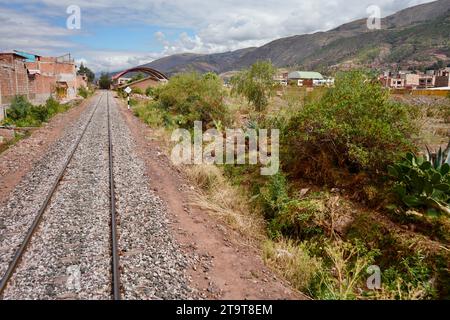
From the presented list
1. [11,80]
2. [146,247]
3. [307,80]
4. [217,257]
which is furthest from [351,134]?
[307,80]

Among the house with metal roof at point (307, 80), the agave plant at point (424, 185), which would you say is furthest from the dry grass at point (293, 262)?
the house with metal roof at point (307, 80)

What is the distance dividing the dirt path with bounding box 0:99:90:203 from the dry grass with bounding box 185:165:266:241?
4.71 m

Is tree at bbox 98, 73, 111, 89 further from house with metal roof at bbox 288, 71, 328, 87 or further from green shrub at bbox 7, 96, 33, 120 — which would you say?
green shrub at bbox 7, 96, 33, 120

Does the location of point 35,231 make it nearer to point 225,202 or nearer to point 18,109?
point 225,202

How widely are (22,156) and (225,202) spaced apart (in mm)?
8269

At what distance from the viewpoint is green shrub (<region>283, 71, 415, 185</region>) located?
798 cm

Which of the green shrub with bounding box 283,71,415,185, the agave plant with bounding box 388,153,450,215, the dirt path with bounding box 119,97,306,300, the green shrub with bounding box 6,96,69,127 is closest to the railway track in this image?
the dirt path with bounding box 119,97,306,300

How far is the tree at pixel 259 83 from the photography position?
22141 millimetres

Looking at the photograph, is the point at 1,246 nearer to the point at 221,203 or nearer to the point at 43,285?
the point at 43,285

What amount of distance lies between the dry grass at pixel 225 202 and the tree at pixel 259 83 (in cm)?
1233

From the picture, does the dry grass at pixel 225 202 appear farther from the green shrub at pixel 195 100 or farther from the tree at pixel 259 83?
the tree at pixel 259 83

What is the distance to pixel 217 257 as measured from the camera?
5.93 m

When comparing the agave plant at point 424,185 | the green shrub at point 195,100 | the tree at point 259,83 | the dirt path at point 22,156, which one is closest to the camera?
the agave plant at point 424,185
